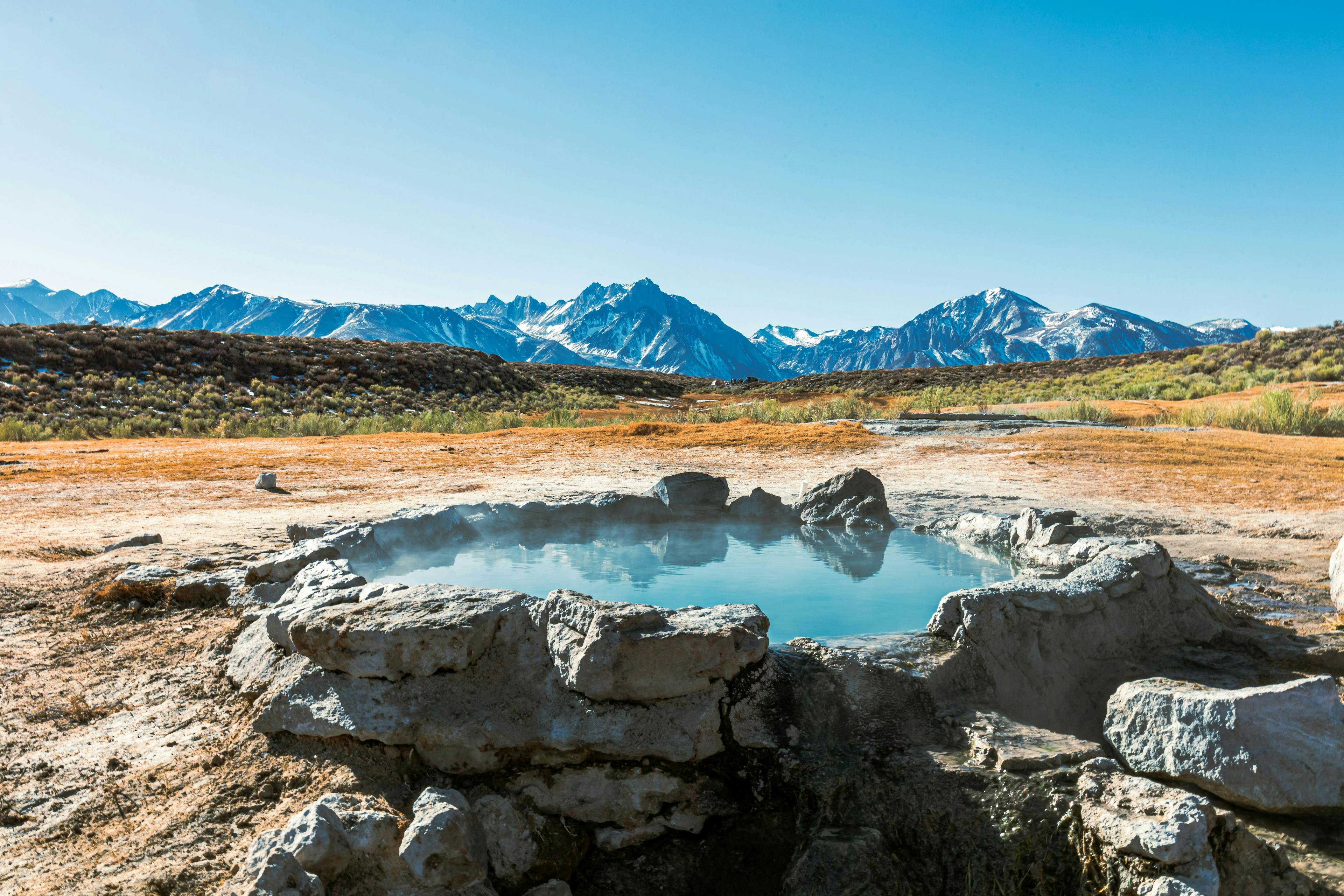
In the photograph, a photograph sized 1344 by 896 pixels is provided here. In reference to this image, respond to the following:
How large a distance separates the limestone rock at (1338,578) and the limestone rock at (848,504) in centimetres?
323

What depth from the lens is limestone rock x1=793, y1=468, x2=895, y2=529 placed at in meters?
7.11

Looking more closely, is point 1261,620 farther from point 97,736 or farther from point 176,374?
point 176,374

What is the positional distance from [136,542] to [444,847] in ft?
17.2

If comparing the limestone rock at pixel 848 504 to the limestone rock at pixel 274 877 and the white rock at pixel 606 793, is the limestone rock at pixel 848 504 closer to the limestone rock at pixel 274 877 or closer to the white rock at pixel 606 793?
the white rock at pixel 606 793

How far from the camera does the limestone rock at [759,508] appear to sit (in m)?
7.60

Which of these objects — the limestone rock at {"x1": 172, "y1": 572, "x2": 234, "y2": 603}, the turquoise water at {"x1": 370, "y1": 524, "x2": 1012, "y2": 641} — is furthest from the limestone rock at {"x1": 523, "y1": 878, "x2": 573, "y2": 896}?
the limestone rock at {"x1": 172, "y1": 572, "x2": 234, "y2": 603}

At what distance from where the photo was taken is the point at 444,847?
99.7 inches

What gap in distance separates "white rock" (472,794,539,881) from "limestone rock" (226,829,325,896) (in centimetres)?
57

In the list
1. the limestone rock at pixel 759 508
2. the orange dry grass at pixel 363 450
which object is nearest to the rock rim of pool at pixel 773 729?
the limestone rock at pixel 759 508

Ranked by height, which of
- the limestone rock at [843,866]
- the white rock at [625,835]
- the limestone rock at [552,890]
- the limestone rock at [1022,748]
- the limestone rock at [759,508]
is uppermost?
the limestone rock at [759,508]

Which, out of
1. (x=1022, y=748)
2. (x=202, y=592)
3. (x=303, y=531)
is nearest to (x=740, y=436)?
(x=303, y=531)

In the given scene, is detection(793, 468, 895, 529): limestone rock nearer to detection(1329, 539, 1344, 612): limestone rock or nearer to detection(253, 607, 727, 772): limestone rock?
detection(1329, 539, 1344, 612): limestone rock

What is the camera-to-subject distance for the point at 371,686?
3178 millimetres

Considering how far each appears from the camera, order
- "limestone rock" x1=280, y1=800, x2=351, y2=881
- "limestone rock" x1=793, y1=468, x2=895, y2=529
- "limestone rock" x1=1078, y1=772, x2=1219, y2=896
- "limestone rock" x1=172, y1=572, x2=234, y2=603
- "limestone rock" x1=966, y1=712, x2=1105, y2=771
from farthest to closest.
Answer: "limestone rock" x1=793, y1=468, x2=895, y2=529, "limestone rock" x1=172, y1=572, x2=234, y2=603, "limestone rock" x1=966, y1=712, x2=1105, y2=771, "limestone rock" x1=280, y1=800, x2=351, y2=881, "limestone rock" x1=1078, y1=772, x2=1219, y2=896
